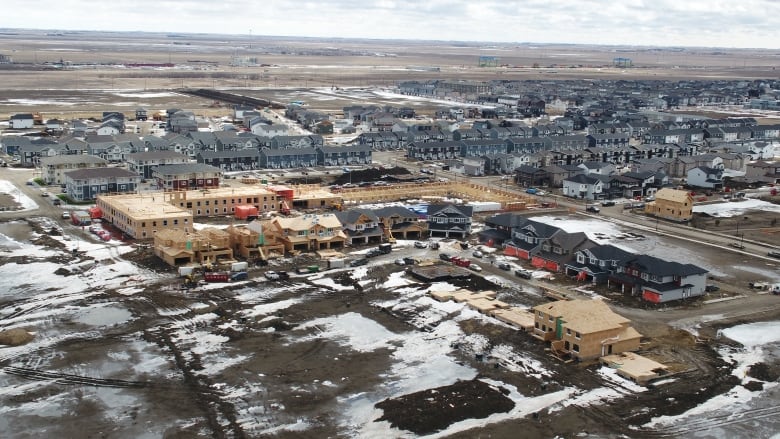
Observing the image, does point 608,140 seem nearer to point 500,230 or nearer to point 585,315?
point 500,230

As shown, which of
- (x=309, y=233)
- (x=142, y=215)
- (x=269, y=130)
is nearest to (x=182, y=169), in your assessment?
(x=142, y=215)

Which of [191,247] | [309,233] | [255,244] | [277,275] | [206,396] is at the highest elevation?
[309,233]

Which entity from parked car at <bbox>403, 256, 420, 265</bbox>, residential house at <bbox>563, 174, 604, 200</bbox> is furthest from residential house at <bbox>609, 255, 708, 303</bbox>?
residential house at <bbox>563, 174, 604, 200</bbox>

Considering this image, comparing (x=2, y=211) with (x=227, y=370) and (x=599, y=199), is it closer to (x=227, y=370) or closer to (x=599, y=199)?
→ (x=227, y=370)

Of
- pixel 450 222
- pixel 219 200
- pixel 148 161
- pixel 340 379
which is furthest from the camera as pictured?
pixel 148 161

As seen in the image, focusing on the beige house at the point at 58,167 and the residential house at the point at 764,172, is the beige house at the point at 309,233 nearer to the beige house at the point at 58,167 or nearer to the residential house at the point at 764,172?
the beige house at the point at 58,167

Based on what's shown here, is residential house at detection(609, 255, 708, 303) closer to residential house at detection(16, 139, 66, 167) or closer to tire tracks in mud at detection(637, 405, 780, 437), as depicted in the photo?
tire tracks in mud at detection(637, 405, 780, 437)

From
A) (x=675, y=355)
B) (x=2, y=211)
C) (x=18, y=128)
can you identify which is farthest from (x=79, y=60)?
(x=675, y=355)

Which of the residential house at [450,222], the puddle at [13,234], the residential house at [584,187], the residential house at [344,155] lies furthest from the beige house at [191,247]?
the residential house at [344,155]
